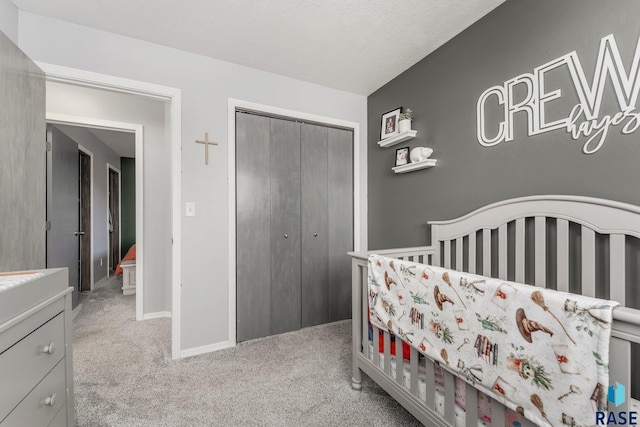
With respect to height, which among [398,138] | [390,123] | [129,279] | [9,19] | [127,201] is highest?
[9,19]

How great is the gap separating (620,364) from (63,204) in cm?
422

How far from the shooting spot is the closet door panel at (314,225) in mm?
2520

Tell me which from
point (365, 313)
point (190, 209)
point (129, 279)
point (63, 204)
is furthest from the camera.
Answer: point (129, 279)

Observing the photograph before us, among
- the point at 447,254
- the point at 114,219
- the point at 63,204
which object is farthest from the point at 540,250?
the point at 114,219

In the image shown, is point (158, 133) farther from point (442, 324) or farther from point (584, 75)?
point (584, 75)

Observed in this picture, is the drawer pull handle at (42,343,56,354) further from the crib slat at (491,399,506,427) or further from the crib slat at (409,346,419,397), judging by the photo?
the crib slat at (491,399,506,427)

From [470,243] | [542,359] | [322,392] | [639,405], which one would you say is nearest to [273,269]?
[322,392]

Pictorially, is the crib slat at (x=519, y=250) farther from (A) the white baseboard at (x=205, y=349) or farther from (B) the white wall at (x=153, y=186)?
(B) the white wall at (x=153, y=186)

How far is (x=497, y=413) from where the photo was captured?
92 centimetres

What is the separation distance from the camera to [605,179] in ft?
3.99

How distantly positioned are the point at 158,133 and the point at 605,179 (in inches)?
140

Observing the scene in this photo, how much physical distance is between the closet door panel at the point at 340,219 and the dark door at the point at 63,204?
106 inches

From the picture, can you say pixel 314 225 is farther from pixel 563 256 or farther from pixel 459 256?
pixel 563 256

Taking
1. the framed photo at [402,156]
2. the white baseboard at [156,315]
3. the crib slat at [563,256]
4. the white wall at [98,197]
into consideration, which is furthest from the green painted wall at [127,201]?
the crib slat at [563,256]
